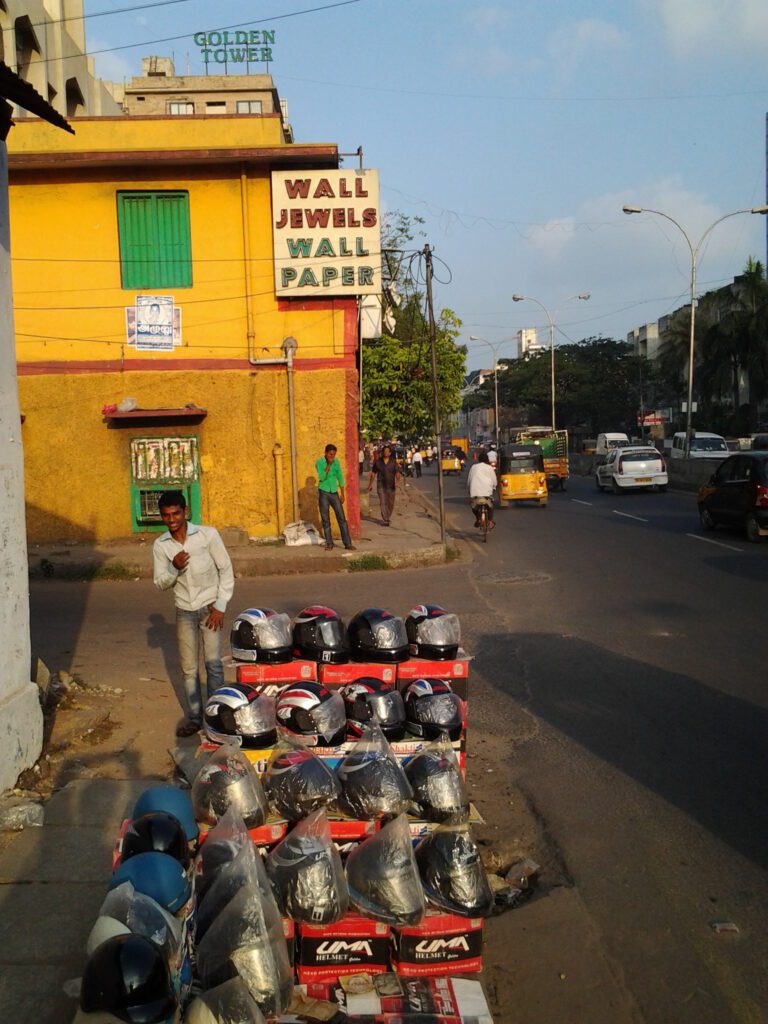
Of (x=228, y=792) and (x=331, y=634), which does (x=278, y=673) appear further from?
(x=228, y=792)

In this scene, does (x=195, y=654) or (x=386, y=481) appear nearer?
(x=195, y=654)

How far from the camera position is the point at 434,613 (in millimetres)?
5414

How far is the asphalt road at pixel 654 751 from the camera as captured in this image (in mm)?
3881

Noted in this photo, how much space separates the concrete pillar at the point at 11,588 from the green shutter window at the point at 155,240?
11.8 metres

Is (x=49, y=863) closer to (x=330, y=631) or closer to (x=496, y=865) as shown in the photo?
(x=330, y=631)

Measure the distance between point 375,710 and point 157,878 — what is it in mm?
1656

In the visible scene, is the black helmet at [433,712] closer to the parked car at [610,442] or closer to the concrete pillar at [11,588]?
the concrete pillar at [11,588]

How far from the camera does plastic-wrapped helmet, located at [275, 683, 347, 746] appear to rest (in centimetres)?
448

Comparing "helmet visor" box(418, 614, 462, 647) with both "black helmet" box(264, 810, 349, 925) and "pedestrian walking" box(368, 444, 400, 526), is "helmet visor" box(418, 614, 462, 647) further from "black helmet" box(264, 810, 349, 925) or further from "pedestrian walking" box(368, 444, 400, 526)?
"pedestrian walking" box(368, 444, 400, 526)

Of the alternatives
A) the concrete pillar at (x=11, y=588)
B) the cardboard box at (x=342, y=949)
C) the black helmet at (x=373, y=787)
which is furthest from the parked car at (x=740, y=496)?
the cardboard box at (x=342, y=949)

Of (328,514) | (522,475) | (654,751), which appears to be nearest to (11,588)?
(654,751)

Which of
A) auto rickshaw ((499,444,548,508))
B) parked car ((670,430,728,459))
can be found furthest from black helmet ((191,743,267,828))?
parked car ((670,430,728,459))

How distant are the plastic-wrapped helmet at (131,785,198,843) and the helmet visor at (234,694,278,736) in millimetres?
603

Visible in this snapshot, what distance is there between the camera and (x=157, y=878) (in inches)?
124
